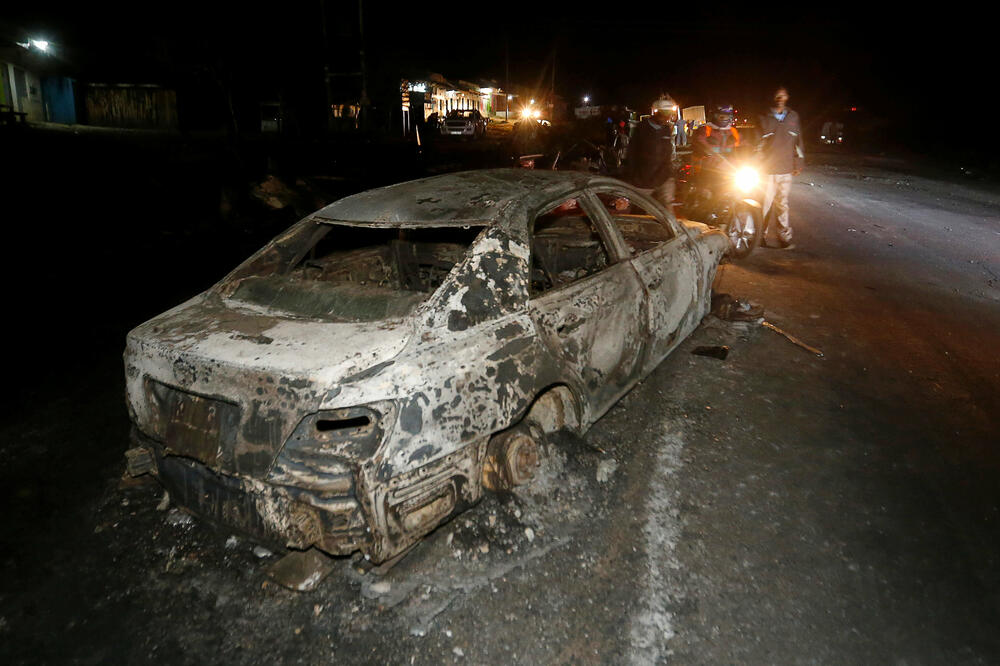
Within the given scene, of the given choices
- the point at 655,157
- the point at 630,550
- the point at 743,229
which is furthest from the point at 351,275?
the point at 655,157

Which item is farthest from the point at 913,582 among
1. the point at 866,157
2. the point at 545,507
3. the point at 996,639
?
the point at 866,157

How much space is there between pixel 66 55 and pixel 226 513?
111 feet

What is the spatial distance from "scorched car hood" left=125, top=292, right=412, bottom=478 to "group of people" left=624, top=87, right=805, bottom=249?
729 centimetres

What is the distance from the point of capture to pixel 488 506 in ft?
9.53

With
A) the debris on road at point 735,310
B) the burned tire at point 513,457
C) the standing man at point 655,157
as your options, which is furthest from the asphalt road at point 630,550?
the standing man at point 655,157

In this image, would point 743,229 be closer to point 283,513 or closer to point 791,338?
point 791,338

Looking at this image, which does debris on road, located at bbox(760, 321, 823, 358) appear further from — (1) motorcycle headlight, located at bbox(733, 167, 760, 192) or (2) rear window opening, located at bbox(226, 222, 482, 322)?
(1) motorcycle headlight, located at bbox(733, 167, 760, 192)

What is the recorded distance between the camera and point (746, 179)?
8352 mm

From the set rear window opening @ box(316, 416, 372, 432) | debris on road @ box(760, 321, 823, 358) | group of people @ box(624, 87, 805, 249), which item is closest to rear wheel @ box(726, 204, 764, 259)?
group of people @ box(624, 87, 805, 249)

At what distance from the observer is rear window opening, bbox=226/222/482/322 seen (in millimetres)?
2875

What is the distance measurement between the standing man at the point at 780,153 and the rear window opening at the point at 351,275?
590 centimetres

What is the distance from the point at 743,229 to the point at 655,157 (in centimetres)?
166

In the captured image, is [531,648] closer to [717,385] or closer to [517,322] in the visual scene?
[517,322]

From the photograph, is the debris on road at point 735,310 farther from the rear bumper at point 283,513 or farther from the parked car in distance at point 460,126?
the parked car in distance at point 460,126
